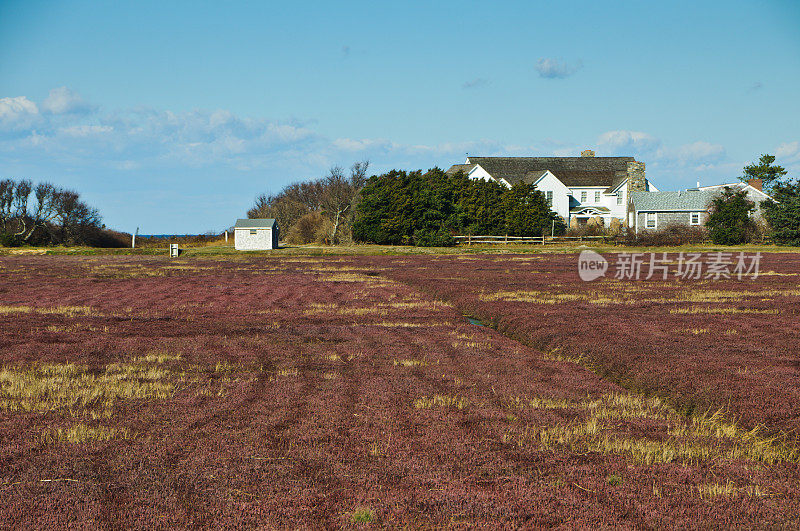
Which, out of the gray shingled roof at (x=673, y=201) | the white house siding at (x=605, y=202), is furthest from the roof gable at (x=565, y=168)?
the gray shingled roof at (x=673, y=201)

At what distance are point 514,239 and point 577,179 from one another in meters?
28.1

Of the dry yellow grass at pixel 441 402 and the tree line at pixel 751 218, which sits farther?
the tree line at pixel 751 218

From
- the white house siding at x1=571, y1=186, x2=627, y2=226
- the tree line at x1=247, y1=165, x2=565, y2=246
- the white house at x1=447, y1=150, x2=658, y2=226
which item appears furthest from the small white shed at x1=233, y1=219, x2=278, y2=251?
the white house siding at x1=571, y1=186, x2=627, y2=226

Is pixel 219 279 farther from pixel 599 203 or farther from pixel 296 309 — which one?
Answer: pixel 599 203

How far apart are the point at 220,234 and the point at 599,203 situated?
203 feet

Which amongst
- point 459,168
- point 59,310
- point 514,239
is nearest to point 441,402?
point 59,310

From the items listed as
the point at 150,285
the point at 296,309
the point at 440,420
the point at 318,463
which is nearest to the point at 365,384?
the point at 440,420

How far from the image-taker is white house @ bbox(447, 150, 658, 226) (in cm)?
9888

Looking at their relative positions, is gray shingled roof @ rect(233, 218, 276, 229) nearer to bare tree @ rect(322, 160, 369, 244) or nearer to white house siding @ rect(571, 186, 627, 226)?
bare tree @ rect(322, 160, 369, 244)

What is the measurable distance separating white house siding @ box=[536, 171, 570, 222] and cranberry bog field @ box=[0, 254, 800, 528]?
7757 centimetres

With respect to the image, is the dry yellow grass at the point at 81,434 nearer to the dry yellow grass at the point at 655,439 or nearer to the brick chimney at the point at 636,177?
the dry yellow grass at the point at 655,439

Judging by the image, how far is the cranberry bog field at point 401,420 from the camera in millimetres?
6996

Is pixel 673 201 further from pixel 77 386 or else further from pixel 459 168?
pixel 77 386

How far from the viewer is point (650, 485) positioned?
24.9 ft
